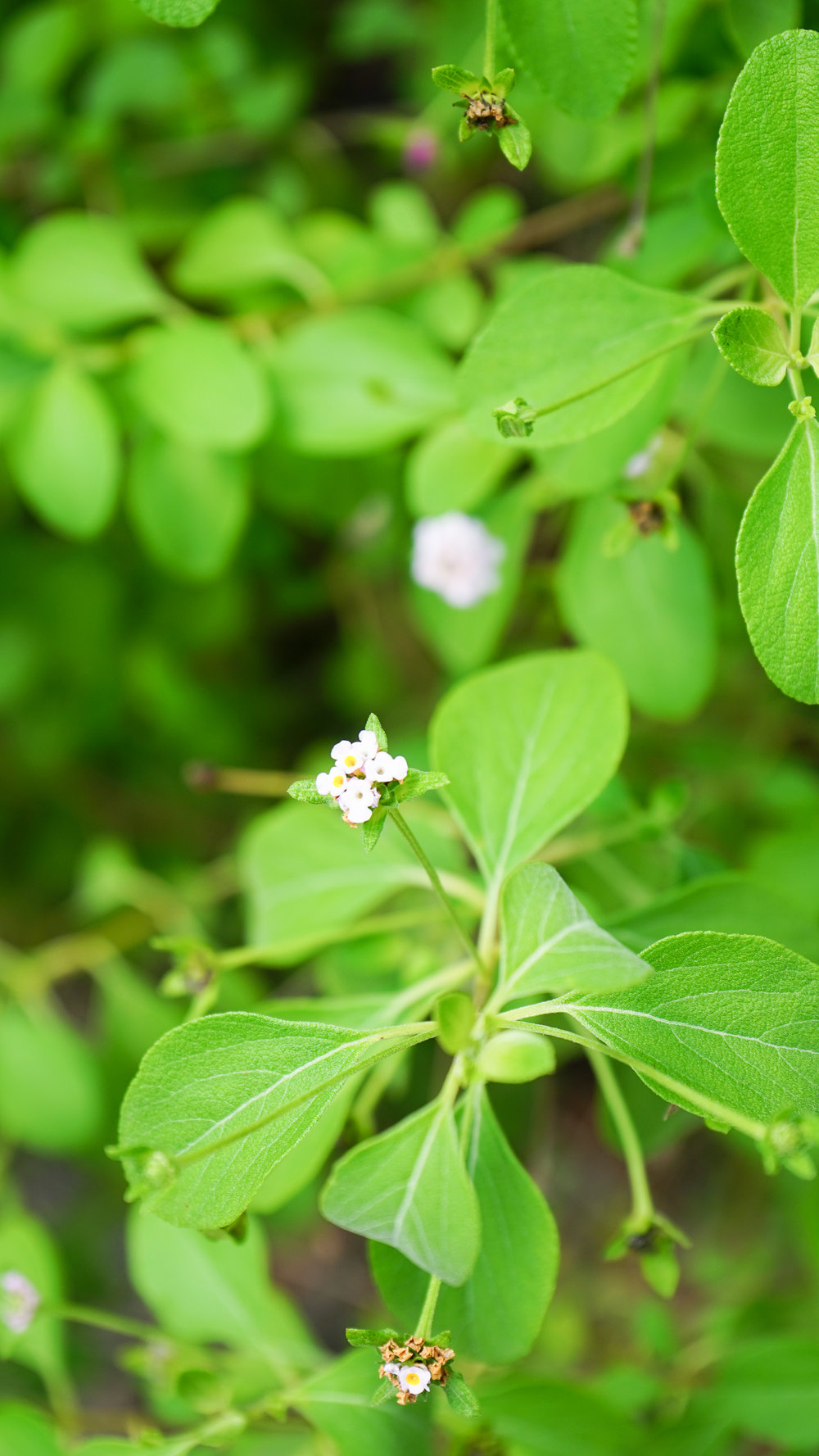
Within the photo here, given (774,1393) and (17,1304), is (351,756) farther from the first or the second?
(774,1393)

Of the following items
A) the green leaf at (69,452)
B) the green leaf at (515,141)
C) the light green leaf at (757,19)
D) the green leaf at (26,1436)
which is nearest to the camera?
the green leaf at (515,141)

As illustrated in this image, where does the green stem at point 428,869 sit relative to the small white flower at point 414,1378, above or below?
above

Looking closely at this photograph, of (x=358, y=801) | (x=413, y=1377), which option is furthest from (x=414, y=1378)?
(x=358, y=801)

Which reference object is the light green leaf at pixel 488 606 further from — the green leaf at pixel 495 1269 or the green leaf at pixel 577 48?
the green leaf at pixel 495 1269

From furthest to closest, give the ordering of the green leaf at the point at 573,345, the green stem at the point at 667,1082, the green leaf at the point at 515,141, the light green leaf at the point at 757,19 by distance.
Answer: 1. the light green leaf at the point at 757,19
2. the green leaf at the point at 573,345
3. the green leaf at the point at 515,141
4. the green stem at the point at 667,1082

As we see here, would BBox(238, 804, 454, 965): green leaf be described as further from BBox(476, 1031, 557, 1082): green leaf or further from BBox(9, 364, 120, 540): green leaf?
BBox(9, 364, 120, 540): green leaf

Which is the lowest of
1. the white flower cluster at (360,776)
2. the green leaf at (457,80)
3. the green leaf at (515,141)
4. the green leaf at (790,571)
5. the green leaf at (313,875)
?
the white flower cluster at (360,776)

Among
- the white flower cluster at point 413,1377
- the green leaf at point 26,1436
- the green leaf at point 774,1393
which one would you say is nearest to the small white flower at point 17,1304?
the green leaf at point 26,1436

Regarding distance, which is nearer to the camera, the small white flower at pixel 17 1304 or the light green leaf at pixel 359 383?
the small white flower at pixel 17 1304
